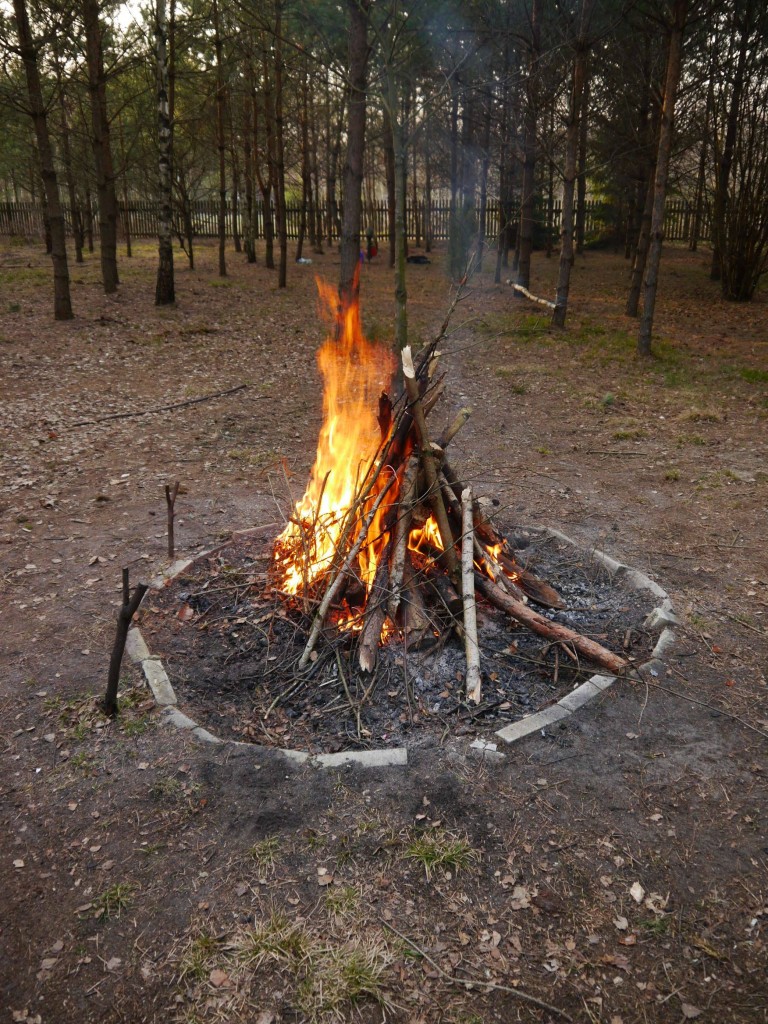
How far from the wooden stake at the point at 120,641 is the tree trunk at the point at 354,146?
9.47 meters

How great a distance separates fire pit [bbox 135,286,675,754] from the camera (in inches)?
170

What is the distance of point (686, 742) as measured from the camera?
4000 millimetres

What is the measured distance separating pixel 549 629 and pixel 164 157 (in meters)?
15.2

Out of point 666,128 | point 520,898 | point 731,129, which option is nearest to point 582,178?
point 731,129

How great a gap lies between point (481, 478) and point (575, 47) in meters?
10.1

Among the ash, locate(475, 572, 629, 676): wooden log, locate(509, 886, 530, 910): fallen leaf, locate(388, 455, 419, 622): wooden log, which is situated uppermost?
locate(388, 455, 419, 622): wooden log

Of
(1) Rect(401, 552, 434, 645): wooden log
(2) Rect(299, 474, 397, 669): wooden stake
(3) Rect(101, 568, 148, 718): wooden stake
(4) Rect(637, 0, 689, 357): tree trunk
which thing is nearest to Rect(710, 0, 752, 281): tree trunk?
(4) Rect(637, 0, 689, 357): tree trunk

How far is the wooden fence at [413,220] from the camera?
99.8 ft

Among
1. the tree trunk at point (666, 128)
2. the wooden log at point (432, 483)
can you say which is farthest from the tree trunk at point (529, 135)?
the wooden log at point (432, 483)

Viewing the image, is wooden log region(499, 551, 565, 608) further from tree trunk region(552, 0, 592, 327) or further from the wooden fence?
the wooden fence

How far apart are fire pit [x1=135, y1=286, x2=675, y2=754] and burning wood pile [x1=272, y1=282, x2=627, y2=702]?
0.01 m

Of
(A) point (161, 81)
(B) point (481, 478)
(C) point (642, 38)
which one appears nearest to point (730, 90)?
(C) point (642, 38)

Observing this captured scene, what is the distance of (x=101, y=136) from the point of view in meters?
16.5

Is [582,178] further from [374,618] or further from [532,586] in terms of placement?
[374,618]
